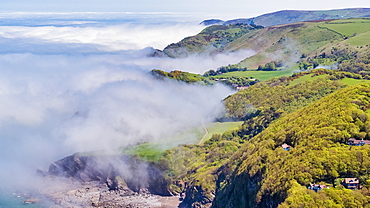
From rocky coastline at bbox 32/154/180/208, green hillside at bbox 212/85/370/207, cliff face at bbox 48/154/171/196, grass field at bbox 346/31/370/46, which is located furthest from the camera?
grass field at bbox 346/31/370/46

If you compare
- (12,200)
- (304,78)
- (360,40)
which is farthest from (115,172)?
(360,40)

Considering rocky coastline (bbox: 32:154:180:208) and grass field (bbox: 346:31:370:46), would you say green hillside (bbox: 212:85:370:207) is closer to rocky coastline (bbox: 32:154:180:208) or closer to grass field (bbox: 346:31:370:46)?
rocky coastline (bbox: 32:154:180:208)

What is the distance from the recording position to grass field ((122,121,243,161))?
112 metres

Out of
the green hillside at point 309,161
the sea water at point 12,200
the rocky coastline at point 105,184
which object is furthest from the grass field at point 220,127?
the sea water at point 12,200

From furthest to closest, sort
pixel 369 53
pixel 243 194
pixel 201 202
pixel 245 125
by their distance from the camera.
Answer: pixel 369 53, pixel 245 125, pixel 201 202, pixel 243 194

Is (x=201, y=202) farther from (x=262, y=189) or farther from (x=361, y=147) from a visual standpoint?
(x=361, y=147)

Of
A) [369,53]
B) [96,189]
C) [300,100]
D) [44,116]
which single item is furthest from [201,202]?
[44,116]

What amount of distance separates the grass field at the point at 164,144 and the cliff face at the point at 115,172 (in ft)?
10.6

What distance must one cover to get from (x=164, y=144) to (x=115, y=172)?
56.7 ft

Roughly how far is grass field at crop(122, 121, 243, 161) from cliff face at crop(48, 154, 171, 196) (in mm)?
3245

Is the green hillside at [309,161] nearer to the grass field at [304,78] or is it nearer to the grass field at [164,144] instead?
the grass field at [164,144]

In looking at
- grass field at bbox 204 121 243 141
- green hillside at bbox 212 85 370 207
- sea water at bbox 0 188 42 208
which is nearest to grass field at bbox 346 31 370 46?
grass field at bbox 204 121 243 141

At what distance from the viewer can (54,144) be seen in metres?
146

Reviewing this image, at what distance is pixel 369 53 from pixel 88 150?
113m
